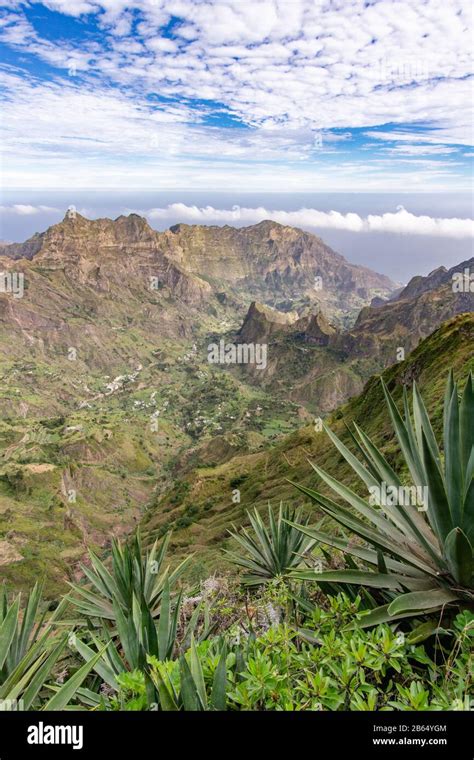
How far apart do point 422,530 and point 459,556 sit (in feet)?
1.96

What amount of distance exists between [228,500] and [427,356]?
63.9ft

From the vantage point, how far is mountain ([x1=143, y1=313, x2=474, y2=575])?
72.6 feet

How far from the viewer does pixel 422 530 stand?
2.83 meters

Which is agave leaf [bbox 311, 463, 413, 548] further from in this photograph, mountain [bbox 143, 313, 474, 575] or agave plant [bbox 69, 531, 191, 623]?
mountain [bbox 143, 313, 474, 575]

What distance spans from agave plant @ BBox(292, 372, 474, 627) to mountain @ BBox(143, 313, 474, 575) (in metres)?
12.6

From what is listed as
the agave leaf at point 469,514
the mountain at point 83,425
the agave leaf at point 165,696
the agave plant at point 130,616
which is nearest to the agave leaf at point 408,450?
the agave leaf at point 469,514

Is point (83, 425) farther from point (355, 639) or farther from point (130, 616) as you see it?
point (355, 639)

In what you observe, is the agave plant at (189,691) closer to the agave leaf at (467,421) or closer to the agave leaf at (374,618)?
the agave leaf at (374,618)

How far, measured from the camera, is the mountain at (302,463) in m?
22.1

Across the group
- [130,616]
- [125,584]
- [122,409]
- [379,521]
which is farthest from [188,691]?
[122,409]
